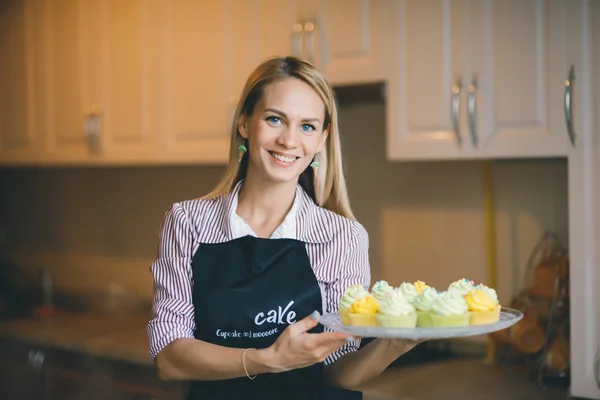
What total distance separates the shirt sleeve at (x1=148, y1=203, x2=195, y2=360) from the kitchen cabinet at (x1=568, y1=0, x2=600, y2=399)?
0.96m

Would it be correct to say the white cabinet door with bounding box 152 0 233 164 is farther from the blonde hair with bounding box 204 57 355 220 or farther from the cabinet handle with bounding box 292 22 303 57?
the blonde hair with bounding box 204 57 355 220

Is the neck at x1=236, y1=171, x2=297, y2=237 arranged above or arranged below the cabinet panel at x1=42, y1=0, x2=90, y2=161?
below

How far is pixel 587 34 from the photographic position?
190 cm

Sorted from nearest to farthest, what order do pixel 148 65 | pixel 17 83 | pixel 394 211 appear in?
1. pixel 394 211
2. pixel 148 65
3. pixel 17 83

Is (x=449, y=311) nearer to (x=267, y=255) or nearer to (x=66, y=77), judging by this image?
(x=267, y=255)

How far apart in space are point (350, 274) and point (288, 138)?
30cm

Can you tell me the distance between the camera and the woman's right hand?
4.11 feet

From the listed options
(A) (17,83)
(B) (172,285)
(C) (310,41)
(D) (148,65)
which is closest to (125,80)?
(D) (148,65)

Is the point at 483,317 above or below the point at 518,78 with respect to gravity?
below

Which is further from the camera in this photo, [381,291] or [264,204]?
[264,204]

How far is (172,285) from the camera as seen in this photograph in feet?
4.90

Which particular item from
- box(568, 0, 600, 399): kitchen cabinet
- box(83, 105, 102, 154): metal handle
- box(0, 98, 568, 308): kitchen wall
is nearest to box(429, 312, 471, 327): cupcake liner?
box(568, 0, 600, 399): kitchen cabinet

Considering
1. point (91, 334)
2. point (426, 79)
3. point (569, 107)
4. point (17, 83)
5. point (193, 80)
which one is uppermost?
point (17, 83)

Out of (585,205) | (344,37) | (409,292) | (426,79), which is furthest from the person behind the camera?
(344,37)
